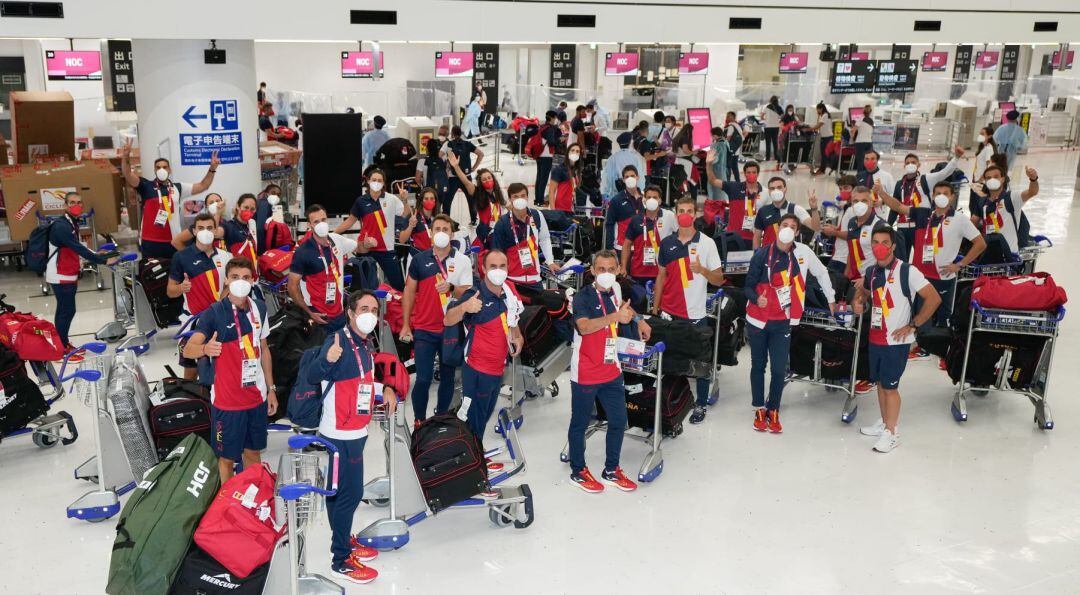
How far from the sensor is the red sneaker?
6.92 m

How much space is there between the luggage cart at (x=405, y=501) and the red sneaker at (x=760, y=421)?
84.6 inches

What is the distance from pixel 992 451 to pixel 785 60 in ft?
56.4

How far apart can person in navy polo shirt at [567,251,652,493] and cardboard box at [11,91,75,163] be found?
25.4 feet

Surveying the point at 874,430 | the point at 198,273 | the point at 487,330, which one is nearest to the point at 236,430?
the point at 487,330

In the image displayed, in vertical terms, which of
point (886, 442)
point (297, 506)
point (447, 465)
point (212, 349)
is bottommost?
point (886, 442)

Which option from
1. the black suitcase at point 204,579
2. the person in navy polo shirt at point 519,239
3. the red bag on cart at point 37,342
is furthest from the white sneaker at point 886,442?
the red bag on cart at point 37,342

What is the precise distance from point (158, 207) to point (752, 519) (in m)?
6.04

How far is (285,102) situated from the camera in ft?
69.3

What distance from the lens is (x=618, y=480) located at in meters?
6.01

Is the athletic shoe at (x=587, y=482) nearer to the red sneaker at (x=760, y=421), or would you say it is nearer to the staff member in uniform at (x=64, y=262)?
the red sneaker at (x=760, y=421)

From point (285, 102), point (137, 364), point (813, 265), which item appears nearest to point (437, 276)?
point (137, 364)

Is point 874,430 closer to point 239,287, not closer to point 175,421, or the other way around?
point 239,287

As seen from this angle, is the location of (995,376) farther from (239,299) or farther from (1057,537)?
(239,299)

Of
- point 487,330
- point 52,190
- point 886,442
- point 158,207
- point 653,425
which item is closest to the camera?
point 487,330
